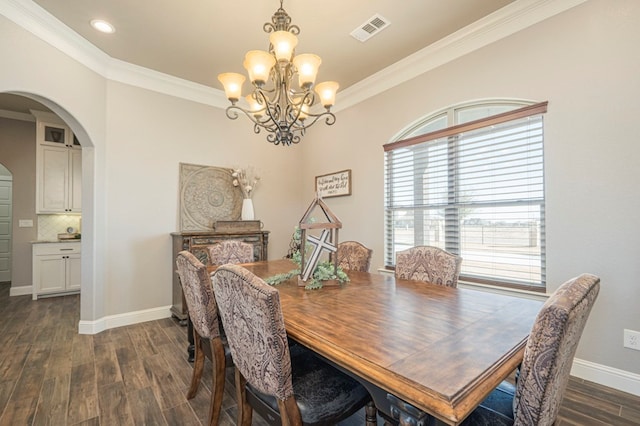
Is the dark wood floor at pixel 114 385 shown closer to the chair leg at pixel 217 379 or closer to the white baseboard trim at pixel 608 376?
the white baseboard trim at pixel 608 376

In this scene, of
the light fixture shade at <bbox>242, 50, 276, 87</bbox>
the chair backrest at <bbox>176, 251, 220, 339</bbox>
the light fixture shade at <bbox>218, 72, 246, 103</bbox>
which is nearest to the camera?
the chair backrest at <bbox>176, 251, 220, 339</bbox>

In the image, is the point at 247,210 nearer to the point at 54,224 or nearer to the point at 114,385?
the point at 114,385

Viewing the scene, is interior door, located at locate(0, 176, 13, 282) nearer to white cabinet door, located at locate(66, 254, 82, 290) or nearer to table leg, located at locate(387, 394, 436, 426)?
white cabinet door, located at locate(66, 254, 82, 290)

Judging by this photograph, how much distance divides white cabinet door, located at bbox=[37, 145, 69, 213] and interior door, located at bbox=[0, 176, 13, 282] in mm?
1780

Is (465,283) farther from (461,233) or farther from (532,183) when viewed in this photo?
(532,183)

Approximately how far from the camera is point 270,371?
3.70ft

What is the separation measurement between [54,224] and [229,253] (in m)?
4.18

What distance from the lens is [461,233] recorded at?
2.96 metres

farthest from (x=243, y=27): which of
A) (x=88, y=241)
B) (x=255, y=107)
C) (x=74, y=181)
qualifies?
(x=74, y=181)

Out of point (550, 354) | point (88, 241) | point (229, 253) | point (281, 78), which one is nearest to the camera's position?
point (550, 354)

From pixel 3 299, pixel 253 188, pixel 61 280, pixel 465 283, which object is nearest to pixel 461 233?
pixel 465 283

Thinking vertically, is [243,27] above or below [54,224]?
above

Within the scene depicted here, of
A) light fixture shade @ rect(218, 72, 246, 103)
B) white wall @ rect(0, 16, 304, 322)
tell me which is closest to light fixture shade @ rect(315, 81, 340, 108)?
light fixture shade @ rect(218, 72, 246, 103)

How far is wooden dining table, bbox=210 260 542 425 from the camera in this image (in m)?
0.80
